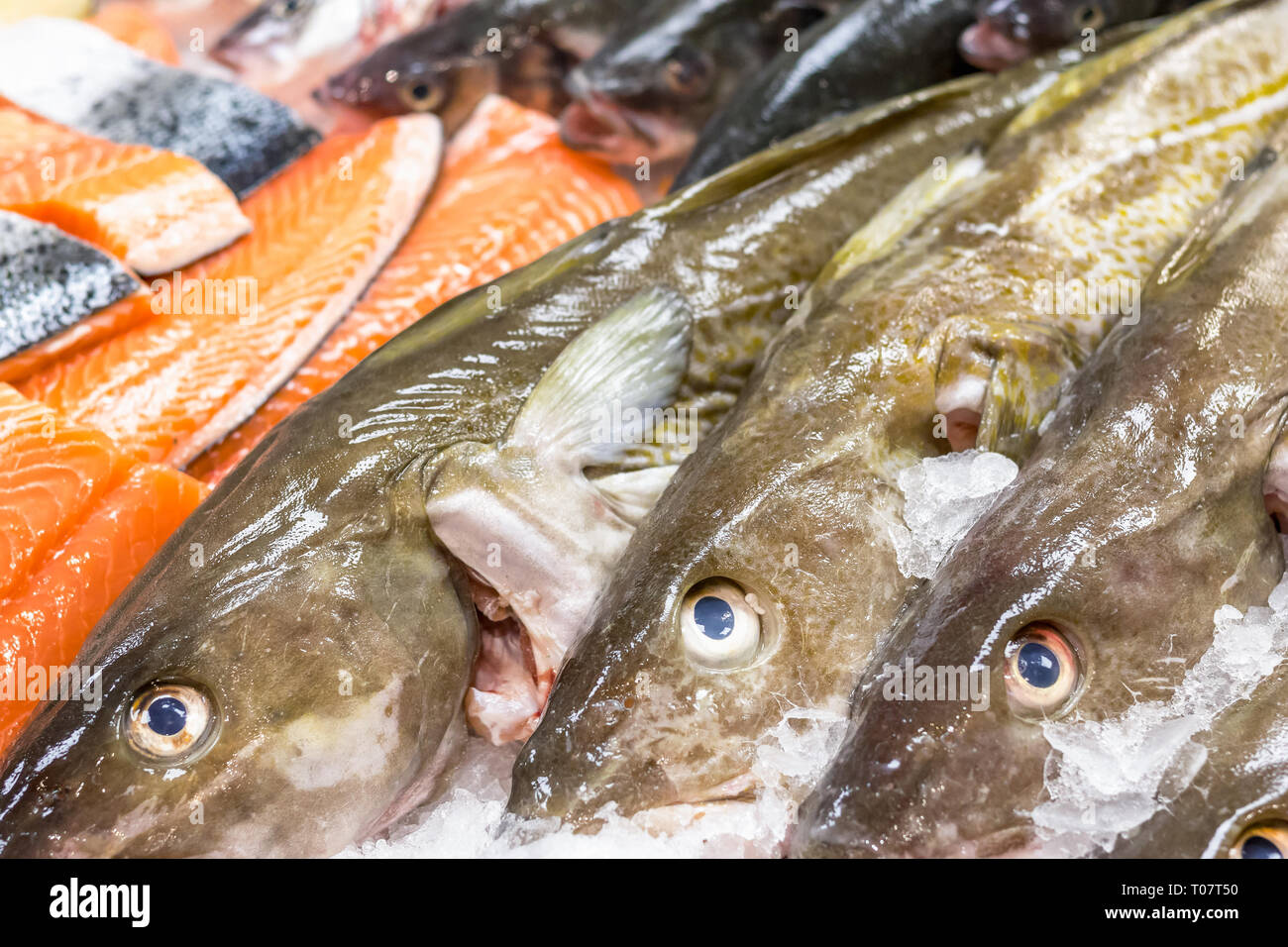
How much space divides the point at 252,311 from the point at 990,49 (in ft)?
7.08

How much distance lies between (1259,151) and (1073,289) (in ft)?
1.85

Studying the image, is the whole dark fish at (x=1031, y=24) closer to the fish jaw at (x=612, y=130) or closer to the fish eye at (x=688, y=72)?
the fish eye at (x=688, y=72)

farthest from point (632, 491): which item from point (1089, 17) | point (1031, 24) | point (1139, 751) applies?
point (1089, 17)

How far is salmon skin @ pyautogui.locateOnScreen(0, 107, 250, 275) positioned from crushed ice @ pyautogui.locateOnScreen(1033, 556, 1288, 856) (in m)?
2.35

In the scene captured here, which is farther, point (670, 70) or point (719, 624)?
point (670, 70)

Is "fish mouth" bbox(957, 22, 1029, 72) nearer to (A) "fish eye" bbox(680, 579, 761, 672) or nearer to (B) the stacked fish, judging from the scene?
(B) the stacked fish

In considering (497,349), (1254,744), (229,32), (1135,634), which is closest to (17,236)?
(497,349)

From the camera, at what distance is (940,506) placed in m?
1.68

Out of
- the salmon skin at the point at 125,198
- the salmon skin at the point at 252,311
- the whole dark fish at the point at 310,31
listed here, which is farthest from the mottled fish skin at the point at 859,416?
the whole dark fish at the point at 310,31

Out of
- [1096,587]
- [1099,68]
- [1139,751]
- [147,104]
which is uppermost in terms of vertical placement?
[147,104]

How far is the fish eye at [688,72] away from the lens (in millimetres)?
3270

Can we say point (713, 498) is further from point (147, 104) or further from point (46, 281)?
point (147, 104)

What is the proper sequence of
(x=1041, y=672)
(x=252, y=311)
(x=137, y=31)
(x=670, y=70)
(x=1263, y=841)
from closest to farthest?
(x=1263, y=841) → (x=1041, y=672) → (x=252, y=311) → (x=670, y=70) → (x=137, y=31)
